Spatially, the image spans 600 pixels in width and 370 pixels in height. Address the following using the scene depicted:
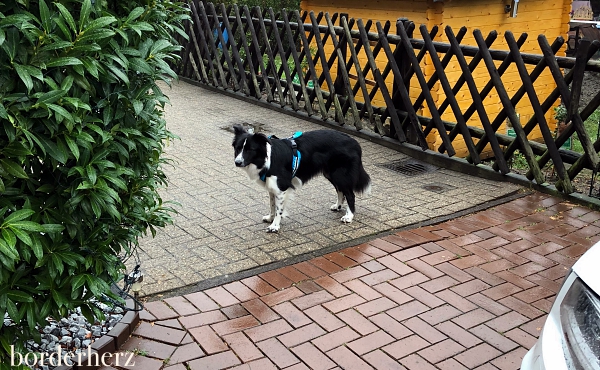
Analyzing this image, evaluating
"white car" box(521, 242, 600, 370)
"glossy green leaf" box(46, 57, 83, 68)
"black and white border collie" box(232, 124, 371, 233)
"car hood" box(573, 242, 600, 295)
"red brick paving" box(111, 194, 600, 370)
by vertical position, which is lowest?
"red brick paving" box(111, 194, 600, 370)

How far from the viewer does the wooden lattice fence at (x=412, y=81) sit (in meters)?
6.56

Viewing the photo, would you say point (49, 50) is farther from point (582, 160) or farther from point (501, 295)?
point (582, 160)

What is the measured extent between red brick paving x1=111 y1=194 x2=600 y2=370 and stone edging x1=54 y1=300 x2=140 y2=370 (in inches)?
2.4

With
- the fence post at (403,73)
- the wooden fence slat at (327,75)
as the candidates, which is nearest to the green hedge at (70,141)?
the fence post at (403,73)

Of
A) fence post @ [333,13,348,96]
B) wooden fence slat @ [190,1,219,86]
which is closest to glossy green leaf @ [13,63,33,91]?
fence post @ [333,13,348,96]

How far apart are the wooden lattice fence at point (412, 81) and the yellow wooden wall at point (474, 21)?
84 millimetres

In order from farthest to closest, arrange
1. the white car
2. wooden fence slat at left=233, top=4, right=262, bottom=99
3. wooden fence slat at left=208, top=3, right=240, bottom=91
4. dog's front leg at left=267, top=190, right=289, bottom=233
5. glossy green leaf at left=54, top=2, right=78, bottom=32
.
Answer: wooden fence slat at left=208, top=3, right=240, bottom=91 → wooden fence slat at left=233, top=4, right=262, bottom=99 → dog's front leg at left=267, top=190, right=289, bottom=233 → glossy green leaf at left=54, top=2, right=78, bottom=32 → the white car

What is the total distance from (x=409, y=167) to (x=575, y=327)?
5.53 meters

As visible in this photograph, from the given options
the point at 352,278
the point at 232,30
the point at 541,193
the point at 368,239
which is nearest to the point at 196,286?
the point at 352,278

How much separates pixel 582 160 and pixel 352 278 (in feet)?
10.2

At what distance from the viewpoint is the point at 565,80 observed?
6426 millimetres

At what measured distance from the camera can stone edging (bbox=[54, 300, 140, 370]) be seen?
3.53 metres

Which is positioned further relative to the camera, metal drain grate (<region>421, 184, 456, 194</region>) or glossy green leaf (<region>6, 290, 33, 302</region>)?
metal drain grate (<region>421, 184, 456, 194</region>)

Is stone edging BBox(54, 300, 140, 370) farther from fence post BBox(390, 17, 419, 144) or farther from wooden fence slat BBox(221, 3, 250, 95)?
wooden fence slat BBox(221, 3, 250, 95)
